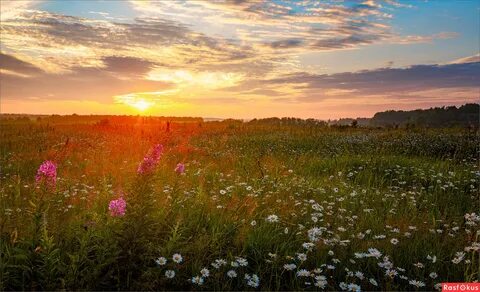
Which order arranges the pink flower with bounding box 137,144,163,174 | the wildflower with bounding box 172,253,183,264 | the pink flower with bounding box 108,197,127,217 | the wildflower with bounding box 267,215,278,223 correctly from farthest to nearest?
the wildflower with bounding box 267,215,278,223
the pink flower with bounding box 137,144,163,174
the pink flower with bounding box 108,197,127,217
the wildflower with bounding box 172,253,183,264

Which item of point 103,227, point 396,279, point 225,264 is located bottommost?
point 396,279

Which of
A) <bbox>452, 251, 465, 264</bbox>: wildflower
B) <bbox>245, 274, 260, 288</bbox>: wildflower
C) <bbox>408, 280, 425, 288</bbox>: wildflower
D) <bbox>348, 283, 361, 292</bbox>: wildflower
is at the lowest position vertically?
<bbox>408, 280, 425, 288</bbox>: wildflower

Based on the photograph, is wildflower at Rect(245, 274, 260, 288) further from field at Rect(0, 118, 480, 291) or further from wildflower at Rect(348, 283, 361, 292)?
wildflower at Rect(348, 283, 361, 292)

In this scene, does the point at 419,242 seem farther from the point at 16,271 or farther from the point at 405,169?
the point at 405,169

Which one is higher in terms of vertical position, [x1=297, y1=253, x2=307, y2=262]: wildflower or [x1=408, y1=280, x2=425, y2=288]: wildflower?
[x1=297, y1=253, x2=307, y2=262]: wildflower

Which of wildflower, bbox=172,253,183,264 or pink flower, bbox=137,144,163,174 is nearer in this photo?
wildflower, bbox=172,253,183,264

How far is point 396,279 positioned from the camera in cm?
473

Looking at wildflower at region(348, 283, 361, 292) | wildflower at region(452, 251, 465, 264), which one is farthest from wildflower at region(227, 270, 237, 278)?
wildflower at region(452, 251, 465, 264)

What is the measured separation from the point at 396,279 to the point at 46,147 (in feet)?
44.7

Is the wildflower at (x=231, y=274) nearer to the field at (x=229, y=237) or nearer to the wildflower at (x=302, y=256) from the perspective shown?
the field at (x=229, y=237)

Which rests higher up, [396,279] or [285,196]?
[285,196]

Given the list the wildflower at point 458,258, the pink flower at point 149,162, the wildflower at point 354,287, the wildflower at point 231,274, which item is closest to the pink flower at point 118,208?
the pink flower at point 149,162

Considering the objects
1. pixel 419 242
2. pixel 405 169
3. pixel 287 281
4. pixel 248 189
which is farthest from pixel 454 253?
pixel 405 169

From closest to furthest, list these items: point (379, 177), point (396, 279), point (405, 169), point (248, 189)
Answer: point (396, 279), point (248, 189), point (379, 177), point (405, 169)
